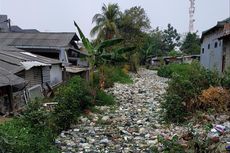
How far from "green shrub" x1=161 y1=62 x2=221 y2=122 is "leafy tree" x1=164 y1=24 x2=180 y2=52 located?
4525 centimetres

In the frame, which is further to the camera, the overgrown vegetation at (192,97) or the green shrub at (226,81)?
the green shrub at (226,81)

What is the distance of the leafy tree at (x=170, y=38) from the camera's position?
54.7m

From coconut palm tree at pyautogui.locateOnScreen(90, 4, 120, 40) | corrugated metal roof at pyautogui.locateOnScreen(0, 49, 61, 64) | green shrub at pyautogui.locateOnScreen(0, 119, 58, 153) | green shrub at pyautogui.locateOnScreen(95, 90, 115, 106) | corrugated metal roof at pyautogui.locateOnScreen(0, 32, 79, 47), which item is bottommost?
green shrub at pyautogui.locateOnScreen(95, 90, 115, 106)

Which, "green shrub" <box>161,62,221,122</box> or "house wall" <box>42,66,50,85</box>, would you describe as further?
"house wall" <box>42,66,50,85</box>

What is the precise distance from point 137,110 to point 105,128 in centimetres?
259

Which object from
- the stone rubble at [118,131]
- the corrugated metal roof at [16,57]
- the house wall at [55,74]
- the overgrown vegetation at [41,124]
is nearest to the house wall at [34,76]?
the corrugated metal roof at [16,57]

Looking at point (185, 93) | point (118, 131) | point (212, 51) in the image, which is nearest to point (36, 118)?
point (118, 131)

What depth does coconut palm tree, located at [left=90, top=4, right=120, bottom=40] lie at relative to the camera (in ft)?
83.6

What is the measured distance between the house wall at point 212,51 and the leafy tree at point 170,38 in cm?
3333

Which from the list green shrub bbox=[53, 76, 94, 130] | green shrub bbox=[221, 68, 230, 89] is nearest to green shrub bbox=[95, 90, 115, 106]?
green shrub bbox=[53, 76, 94, 130]

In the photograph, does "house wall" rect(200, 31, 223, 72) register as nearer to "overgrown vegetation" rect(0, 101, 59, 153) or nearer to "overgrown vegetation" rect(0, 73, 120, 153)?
"overgrown vegetation" rect(0, 73, 120, 153)

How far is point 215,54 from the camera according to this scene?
56.5ft

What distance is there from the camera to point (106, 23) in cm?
2536

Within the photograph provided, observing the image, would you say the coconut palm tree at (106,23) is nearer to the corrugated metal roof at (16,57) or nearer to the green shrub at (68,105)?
the corrugated metal roof at (16,57)
